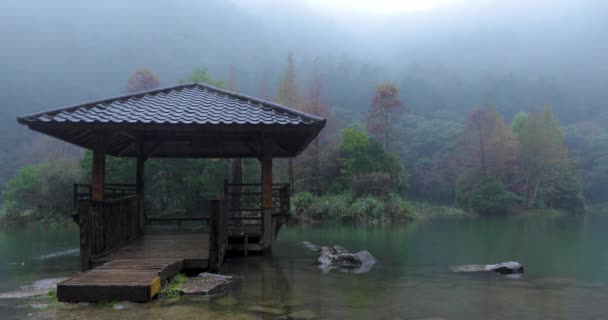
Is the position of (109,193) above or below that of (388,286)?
above

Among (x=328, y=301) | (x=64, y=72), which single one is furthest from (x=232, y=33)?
(x=328, y=301)

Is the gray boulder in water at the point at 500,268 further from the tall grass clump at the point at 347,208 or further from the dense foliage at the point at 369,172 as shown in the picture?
the tall grass clump at the point at 347,208

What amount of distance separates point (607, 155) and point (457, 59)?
113ft

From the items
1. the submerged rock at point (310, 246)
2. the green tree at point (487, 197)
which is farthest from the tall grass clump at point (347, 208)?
the submerged rock at point (310, 246)

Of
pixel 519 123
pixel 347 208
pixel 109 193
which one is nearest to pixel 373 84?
pixel 519 123

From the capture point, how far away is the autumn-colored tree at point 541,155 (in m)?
27.3

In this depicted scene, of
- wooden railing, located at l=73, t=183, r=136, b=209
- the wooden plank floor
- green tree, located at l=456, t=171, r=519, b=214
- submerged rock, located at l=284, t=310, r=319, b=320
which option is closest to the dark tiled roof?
the wooden plank floor

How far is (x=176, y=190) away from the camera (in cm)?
1897

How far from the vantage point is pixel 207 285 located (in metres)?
5.07

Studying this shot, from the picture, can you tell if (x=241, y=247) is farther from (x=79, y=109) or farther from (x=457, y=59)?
(x=457, y=59)

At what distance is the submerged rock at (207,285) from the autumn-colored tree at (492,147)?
24360 millimetres

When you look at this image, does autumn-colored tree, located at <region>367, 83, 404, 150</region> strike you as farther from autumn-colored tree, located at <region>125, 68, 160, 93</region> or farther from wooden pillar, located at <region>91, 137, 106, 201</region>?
wooden pillar, located at <region>91, 137, 106, 201</region>

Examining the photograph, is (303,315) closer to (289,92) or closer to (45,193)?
(45,193)

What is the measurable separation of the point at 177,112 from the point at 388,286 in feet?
12.0
